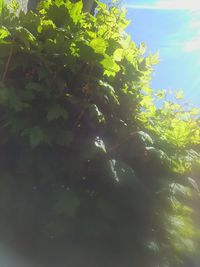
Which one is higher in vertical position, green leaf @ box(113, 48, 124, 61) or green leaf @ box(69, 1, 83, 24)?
green leaf @ box(69, 1, 83, 24)

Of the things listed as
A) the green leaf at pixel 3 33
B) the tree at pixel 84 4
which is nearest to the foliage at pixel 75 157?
the green leaf at pixel 3 33

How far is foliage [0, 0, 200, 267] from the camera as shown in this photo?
75.1 inches

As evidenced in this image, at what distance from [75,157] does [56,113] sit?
0.75 ft

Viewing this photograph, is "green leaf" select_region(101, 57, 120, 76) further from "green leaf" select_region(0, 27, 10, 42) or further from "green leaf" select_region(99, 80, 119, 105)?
"green leaf" select_region(0, 27, 10, 42)

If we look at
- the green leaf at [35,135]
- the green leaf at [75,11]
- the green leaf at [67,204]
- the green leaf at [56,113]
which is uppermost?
the green leaf at [75,11]

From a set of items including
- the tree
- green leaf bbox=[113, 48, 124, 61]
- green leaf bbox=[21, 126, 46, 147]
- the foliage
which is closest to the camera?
green leaf bbox=[21, 126, 46, 147]

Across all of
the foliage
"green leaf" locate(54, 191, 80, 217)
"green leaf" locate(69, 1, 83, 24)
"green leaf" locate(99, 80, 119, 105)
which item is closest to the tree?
the foliage

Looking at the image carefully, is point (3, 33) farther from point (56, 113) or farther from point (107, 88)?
point (107, 88)

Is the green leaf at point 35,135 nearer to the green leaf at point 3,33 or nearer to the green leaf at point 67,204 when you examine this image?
the green leaf at point 67,204

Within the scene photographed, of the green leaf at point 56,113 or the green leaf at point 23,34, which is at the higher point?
the green leaf at point 23,34

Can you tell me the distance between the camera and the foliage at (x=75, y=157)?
1908 millimetres

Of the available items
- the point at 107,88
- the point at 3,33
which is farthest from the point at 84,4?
the point at 3,33

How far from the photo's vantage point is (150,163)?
2.28 metres

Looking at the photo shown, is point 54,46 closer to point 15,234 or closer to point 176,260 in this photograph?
point 15,234
